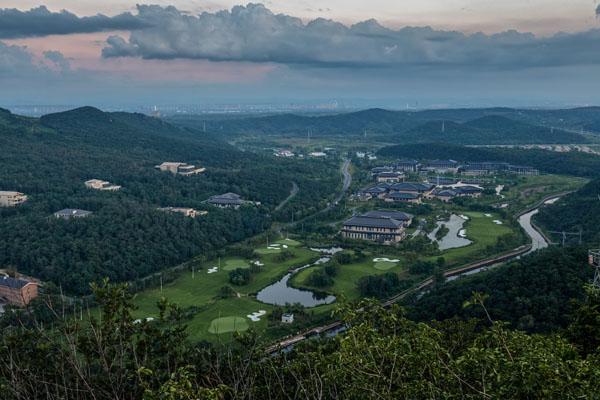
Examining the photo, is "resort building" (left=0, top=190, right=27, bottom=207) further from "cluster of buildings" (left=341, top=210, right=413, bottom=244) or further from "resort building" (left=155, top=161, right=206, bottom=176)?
"cluster of buildings" (left=341, top=210, right=413, bottom=244)

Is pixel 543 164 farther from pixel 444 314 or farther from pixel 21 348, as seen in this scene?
pixel 21 348

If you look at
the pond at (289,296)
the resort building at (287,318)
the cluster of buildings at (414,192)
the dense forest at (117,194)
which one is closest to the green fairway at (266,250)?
the dense forest at (117,194)

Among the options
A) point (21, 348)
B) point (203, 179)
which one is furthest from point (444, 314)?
point (203, 179)

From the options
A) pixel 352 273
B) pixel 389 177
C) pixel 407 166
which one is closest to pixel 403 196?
pixel 389 177

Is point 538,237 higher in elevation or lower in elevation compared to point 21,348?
lower

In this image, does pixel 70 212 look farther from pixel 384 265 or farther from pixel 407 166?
pixel 407 166

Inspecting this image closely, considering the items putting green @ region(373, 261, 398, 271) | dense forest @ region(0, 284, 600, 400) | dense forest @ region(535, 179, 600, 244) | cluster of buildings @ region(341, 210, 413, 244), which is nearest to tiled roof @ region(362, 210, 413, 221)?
cluster of buildings @ region(341, 210, 413, 244)
